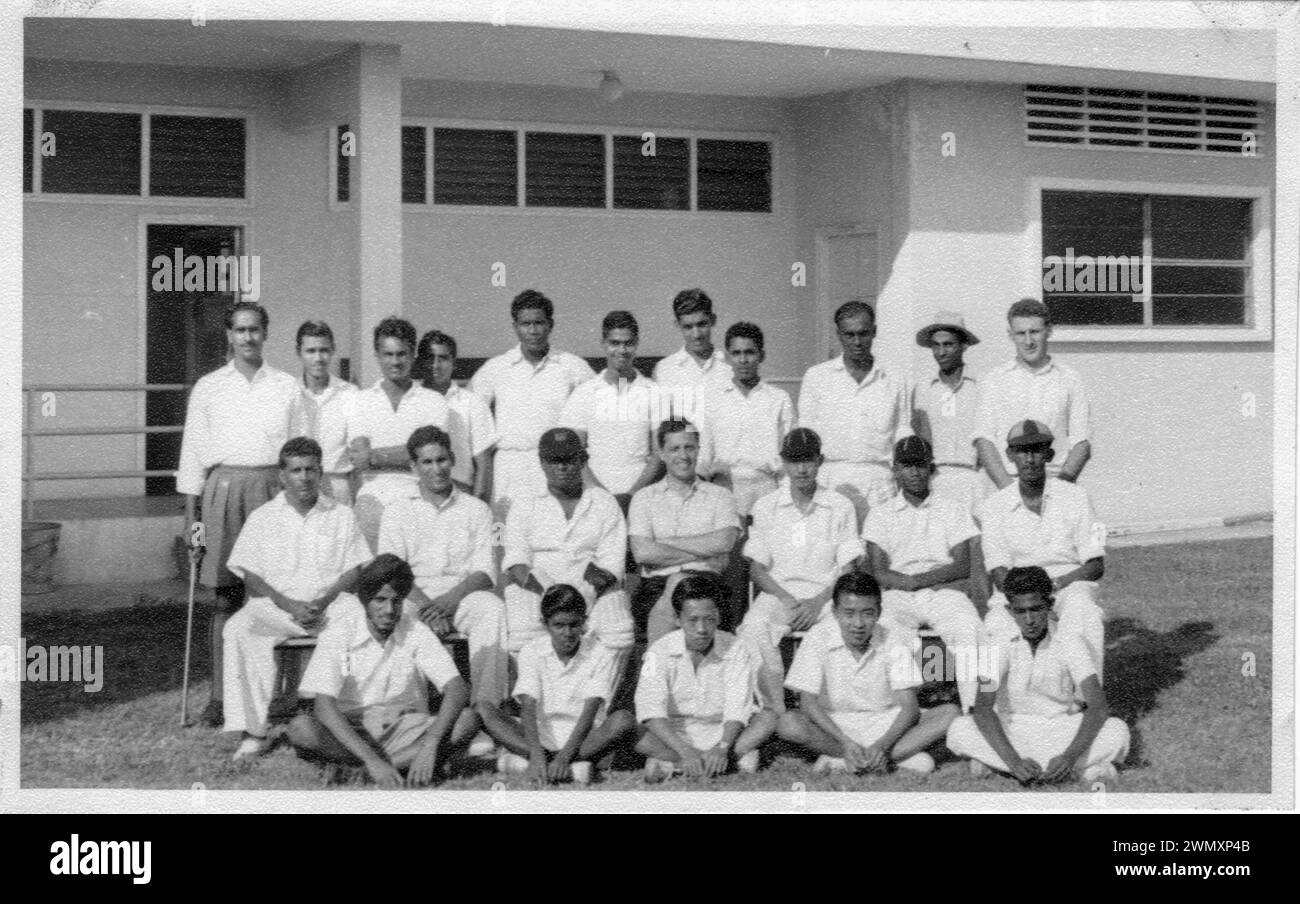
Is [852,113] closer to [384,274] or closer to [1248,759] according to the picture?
[384,274]

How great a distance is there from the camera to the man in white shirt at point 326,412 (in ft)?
21.1

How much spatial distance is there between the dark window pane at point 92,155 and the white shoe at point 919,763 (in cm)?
514

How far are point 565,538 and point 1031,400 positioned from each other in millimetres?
1934

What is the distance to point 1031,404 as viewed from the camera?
6621mm

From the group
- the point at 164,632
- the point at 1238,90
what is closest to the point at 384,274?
the point at 164,632

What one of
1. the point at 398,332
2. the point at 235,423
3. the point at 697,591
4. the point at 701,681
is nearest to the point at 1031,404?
the point at 697,591

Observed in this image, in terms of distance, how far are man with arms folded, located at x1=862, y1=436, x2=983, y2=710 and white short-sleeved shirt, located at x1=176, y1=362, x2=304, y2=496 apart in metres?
2.21

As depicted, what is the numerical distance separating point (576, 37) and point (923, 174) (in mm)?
2371

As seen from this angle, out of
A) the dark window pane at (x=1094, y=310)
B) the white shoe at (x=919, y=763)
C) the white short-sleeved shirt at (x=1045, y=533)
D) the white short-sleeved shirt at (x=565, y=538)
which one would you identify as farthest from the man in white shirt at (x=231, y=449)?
the dark window pane at (x=1094, y=310)

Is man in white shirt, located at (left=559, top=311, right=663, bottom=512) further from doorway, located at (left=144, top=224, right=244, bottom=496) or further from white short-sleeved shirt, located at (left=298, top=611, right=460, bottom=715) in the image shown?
doorway, located at (left=144, top=224, right=244, bottom=496)

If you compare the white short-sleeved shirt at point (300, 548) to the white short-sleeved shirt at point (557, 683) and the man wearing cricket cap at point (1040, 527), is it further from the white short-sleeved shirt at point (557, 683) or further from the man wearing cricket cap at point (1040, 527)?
the man wearing cricket cap at point (1040, 527)

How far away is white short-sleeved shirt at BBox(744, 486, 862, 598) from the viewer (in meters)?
6.23

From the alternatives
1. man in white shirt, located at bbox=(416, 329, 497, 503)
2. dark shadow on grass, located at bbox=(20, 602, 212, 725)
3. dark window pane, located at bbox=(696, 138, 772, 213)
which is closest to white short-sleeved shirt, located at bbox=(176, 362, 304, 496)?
man in white shirt, located at bbox=(416, 329, 497, 503)

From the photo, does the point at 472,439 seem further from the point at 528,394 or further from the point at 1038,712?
the point at 1038,712
